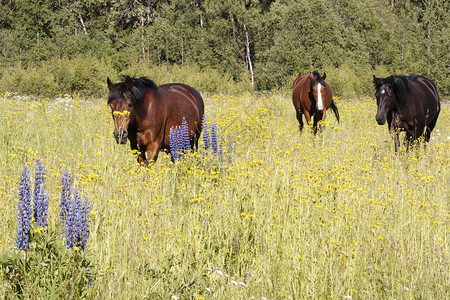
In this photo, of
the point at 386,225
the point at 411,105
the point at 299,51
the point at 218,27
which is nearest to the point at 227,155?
the point at 386,225

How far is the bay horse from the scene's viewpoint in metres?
6.09

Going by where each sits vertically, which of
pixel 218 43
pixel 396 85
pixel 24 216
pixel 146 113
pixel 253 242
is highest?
pixel 218 43

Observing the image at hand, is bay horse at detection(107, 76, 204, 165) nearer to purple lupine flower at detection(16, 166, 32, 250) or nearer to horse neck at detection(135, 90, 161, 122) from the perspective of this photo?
horse neck at detection(135, 90, 161, 122)

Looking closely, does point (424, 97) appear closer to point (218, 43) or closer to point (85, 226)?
point (85, 226)

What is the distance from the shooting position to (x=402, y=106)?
8969 millimetres

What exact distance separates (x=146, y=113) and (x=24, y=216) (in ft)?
12.8

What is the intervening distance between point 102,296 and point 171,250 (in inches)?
28.8

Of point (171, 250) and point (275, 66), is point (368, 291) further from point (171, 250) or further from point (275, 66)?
point (275, 66)

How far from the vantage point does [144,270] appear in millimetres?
3219

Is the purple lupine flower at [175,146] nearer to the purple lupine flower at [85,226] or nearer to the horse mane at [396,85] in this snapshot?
the purple lupine flower at [85,226]

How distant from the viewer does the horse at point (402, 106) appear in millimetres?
8688

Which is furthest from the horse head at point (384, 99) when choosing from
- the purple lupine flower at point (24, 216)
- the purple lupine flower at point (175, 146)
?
the purple lupine flower at point (24, 216)

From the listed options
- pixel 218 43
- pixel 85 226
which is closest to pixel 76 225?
pixel 85 226

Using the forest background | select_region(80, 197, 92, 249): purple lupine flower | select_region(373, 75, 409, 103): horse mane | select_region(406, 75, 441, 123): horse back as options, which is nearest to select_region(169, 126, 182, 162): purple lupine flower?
select_region(80, 197, 92, 249): purple lupine flower
